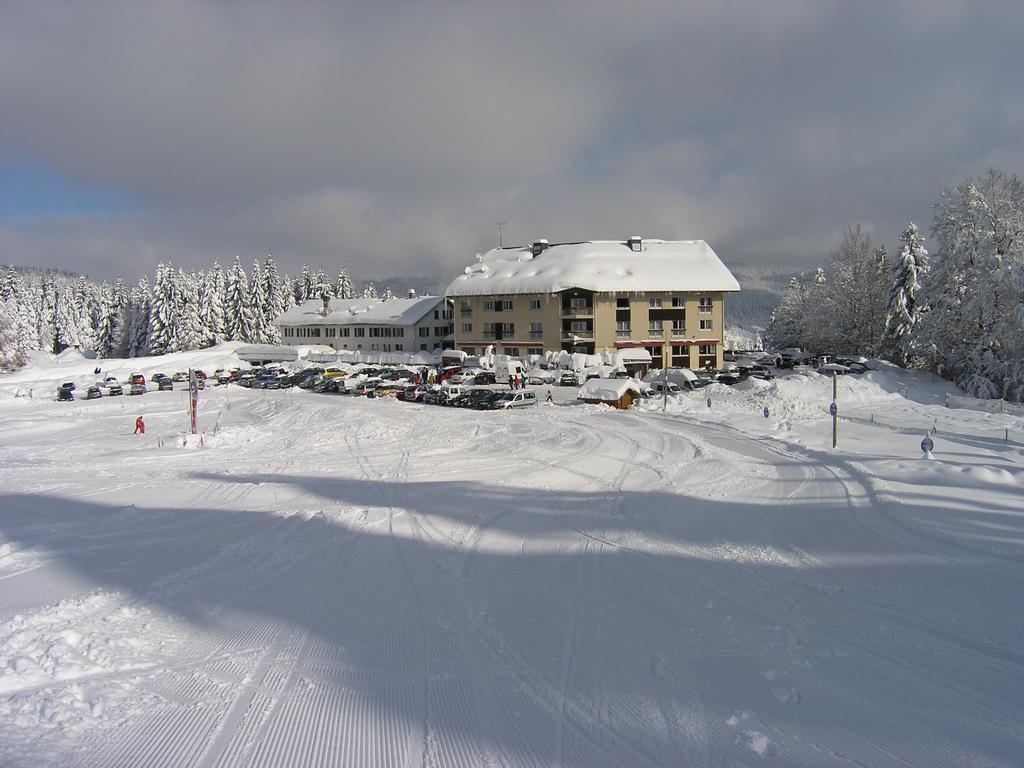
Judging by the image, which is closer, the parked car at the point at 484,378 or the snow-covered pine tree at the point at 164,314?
the parked car at the point at 484,378

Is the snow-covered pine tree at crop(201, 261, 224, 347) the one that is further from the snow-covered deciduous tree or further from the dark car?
the snow-covered deciduous tree

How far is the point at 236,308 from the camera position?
8556 centimetres

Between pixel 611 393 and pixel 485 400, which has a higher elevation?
pixel 611 393

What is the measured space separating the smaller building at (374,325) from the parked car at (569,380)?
91.7ft

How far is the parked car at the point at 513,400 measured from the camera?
1539 inches

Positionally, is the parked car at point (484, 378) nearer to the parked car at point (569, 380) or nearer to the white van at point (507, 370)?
the white van at point (507, 370)

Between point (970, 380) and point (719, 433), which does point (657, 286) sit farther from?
point (719, 433)

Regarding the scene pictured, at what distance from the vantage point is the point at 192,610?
9609 millimetres

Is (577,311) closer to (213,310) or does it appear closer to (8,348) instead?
(213,310)

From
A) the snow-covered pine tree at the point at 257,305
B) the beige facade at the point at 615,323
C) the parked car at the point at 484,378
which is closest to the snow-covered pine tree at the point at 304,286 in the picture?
the snow-covered pine tree at the point at 257,305

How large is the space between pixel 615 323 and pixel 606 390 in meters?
20.6

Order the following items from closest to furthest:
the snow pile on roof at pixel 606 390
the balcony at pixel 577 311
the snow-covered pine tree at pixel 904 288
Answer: the snow pile on roof at pixel 606 390 → the snow-covered pine tree at pixel 904 288 → the balcony at pixel 577 311

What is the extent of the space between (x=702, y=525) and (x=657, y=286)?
1852 inches

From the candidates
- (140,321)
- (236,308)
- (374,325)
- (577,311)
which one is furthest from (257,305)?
(577,311)
